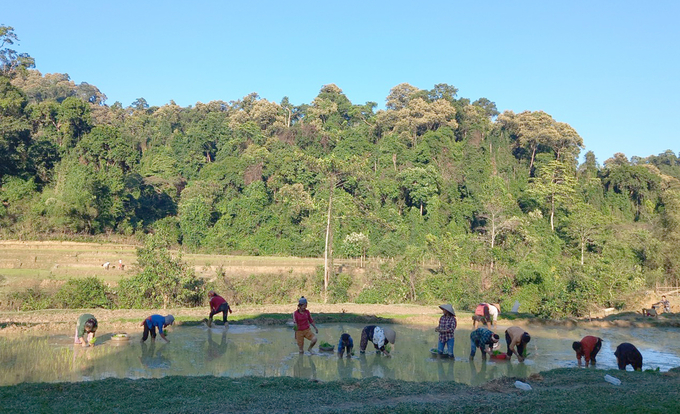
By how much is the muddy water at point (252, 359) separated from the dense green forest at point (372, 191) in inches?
431

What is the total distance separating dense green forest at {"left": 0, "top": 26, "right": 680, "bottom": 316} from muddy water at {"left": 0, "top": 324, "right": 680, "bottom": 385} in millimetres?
10946

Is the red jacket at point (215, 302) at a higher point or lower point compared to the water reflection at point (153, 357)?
higher

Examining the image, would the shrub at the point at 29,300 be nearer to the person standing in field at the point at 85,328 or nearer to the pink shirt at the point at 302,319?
the person standing in field at the point at 85,328

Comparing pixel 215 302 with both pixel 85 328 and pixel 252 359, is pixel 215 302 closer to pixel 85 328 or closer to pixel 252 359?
pixel 85 328

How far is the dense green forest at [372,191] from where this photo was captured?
30.4 meters

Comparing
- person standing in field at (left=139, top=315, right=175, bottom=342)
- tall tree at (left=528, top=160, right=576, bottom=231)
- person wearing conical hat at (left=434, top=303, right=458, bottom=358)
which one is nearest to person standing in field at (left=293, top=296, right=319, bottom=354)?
person wearing conical hat at (left=434, top=303, right=458, bottom=358)

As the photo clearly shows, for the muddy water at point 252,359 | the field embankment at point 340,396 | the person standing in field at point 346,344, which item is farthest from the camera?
the person standing in field at point 346,344

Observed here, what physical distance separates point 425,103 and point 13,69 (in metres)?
52.5

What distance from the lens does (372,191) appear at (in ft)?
160

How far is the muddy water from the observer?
10.4 m

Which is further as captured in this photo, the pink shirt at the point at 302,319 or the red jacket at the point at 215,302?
the red jacket at the point at 215,302

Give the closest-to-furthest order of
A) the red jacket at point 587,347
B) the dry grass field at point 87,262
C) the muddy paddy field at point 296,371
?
1. the muddy paddy field at point 296,371
2. the red jacket at point 587,347
3. the dry grass field at point 87,262

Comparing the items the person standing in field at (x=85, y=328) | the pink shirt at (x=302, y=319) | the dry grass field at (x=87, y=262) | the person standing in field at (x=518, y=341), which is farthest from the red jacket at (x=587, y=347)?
the dry grass field at (x=87, y=262)

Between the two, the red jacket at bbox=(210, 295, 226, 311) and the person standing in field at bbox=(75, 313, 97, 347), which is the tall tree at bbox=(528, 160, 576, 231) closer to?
the red jacket at bbox=(210, 295, 226, 311)
